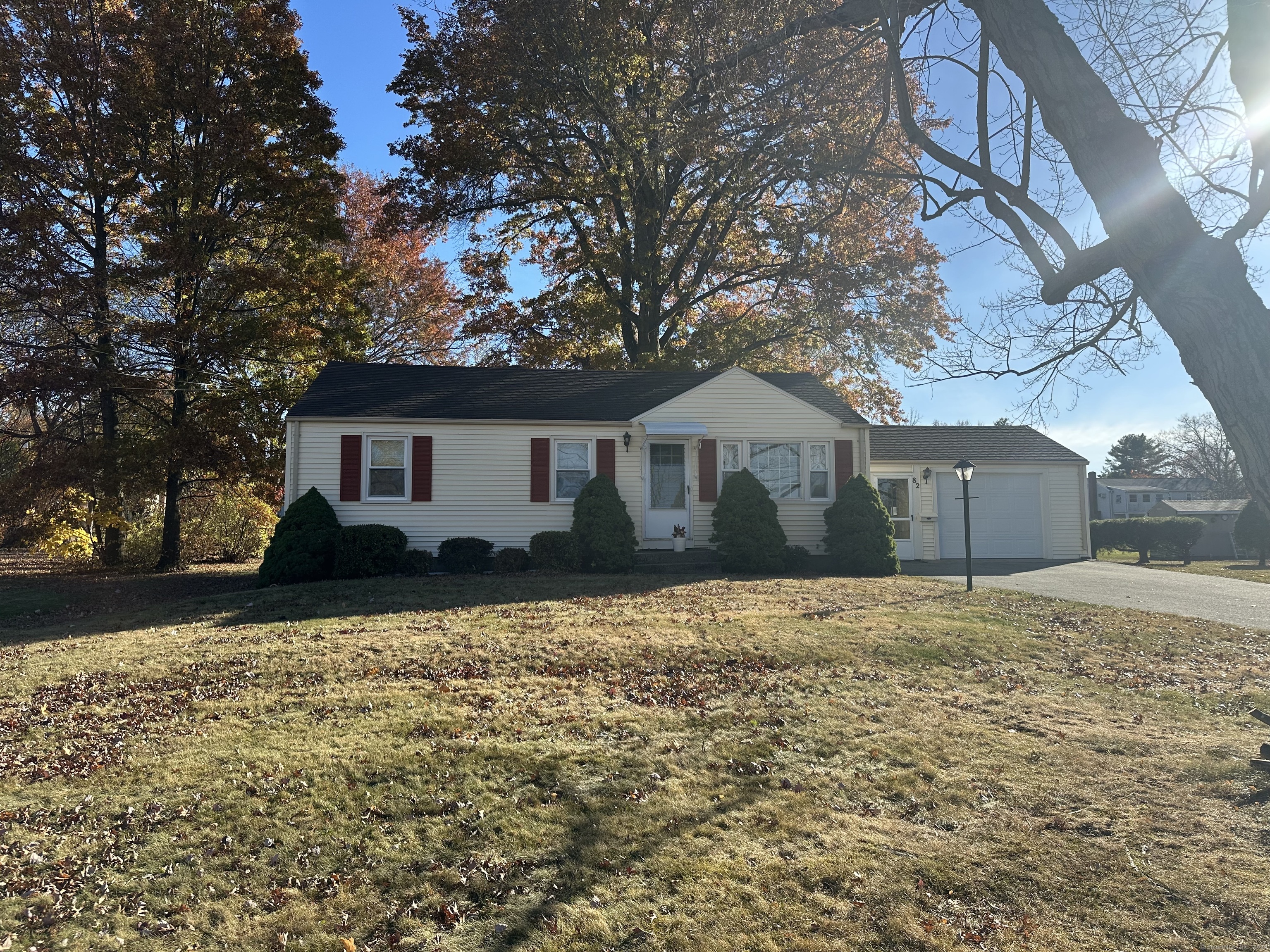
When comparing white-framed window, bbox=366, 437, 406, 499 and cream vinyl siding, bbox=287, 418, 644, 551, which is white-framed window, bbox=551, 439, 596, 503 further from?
white-framed window, bbox=366, 437, 406, 499

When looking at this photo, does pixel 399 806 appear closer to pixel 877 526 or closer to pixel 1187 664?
pixel 1187 664

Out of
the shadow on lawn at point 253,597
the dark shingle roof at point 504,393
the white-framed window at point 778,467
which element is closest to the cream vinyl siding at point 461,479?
the dark shingle roof at point 504,393

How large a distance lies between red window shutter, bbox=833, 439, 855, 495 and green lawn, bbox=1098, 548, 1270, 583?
8.27 meters

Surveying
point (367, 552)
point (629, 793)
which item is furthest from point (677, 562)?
point (629, 793)

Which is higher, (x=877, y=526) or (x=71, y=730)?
(x=877, y=526)

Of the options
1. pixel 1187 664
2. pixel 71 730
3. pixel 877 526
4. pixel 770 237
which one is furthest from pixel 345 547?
pixel 770 237

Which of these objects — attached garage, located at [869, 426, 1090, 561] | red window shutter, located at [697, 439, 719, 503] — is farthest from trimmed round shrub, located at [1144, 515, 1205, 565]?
red window shutter, located at [697, 439, 719, 503]

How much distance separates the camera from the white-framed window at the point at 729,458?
54.8 ft

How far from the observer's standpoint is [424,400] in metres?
16.2

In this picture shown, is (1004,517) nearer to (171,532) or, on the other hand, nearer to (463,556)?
(463,556)

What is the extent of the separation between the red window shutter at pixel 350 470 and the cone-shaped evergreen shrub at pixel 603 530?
4425mm

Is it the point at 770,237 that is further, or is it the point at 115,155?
the point at 770,237

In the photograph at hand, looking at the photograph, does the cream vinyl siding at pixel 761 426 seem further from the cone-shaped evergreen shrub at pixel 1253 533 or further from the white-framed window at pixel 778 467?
the cone-shaped evergreen shrub at pixel 1253 533

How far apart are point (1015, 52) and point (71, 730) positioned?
24.7 ft
